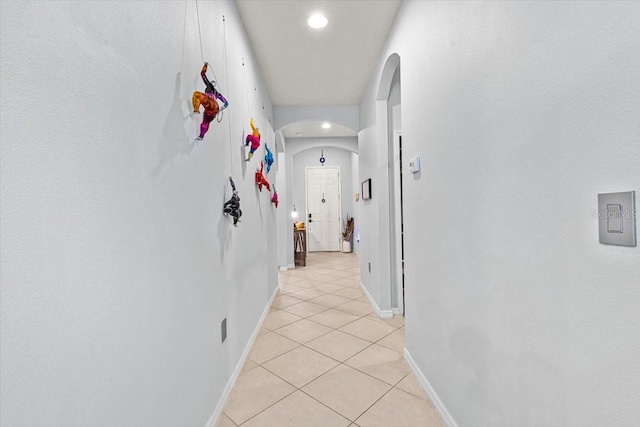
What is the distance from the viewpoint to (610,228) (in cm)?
73

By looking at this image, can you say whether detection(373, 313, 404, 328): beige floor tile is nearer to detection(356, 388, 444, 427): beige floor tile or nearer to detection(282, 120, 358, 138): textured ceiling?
detection(356, 388, 444, 427): beige floor tile

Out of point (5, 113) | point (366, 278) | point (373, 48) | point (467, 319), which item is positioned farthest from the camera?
point (366, 278)

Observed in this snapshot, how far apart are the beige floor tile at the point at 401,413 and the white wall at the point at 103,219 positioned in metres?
0.88

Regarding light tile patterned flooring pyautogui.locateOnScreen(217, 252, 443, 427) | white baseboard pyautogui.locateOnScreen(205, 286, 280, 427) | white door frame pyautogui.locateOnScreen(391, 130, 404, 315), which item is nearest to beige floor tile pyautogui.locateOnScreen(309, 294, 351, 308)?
light tile patterned flooring pyautogui.locateOnScreen(217, 252, 443, 427)

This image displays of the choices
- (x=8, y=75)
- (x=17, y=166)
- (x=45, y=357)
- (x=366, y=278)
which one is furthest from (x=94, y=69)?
(x=366, y=278)

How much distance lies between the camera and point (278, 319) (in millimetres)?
3334

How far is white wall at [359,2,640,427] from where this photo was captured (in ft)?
2.34

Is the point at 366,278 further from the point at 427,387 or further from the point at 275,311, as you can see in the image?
the point at 427,387

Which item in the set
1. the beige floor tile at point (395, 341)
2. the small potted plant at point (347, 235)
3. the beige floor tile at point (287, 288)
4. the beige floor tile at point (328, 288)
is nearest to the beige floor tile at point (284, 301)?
the beige floor tile at point (287, 288)

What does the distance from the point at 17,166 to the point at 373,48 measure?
3039 mm

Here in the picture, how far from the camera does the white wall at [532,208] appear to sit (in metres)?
0.71

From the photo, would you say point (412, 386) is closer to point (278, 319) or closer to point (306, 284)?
point (278, 319)

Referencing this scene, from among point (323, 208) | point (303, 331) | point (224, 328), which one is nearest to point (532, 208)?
point (224, 328)

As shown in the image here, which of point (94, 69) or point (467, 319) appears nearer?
point (94, 69)
